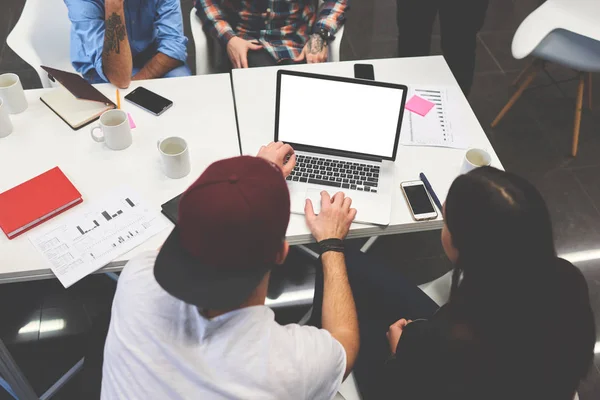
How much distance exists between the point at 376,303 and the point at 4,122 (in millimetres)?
1344

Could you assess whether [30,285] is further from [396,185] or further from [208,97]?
[396,185]

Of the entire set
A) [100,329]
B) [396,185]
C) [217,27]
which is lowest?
[100,329]

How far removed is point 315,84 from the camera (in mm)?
1661

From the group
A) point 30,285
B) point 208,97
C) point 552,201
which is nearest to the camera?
point 208,97

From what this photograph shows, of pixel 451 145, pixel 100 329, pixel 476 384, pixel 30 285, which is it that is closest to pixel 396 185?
pixel 451 145

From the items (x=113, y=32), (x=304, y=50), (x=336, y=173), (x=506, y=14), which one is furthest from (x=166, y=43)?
(x=506, y=14)

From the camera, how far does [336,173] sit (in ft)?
5.57

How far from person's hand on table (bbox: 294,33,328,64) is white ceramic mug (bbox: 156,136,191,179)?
97 cm

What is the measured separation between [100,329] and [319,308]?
65cm

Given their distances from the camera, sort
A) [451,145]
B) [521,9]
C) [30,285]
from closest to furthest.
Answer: [451,145] → [30,285] → [521,9]

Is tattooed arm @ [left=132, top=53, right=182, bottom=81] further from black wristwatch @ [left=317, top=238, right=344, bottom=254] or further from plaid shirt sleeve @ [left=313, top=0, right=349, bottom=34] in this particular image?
black wristwatch @ [left=317, top=238, right=344, bottom=254]

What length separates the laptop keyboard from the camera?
1674 mm

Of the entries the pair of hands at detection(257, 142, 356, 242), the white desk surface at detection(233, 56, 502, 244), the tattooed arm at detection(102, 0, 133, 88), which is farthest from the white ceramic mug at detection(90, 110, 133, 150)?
the pair of hands at detection(257, 142, 356, 242)

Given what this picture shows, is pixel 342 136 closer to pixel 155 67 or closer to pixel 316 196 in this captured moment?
pixel 316 196
